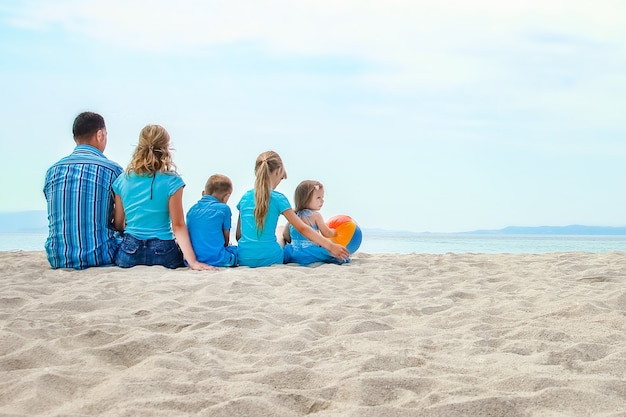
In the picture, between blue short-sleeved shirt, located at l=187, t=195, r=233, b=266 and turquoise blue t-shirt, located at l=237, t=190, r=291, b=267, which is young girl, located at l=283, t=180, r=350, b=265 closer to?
turquoise blue t-shirt, located at l=237, t=190, r=291, b=267

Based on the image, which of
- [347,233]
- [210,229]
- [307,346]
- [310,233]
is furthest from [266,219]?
[307,346]

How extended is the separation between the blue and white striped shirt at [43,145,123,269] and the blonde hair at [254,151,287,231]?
4.59 feet

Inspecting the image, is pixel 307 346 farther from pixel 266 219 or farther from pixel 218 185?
pixel 218 185

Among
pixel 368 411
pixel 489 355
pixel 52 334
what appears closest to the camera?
pixel 368 411

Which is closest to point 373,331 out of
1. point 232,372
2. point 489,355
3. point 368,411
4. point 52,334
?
point 489,355

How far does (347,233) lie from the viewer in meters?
6.94

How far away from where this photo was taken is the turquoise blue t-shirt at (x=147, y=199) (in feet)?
19.6

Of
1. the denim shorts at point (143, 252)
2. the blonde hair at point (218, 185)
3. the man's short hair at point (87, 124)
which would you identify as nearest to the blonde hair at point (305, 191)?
the blonde hair at point (218, 185)

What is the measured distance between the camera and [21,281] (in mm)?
5117

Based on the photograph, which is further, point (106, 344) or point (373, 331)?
point (373, 331)

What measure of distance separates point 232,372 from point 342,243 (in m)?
4.26

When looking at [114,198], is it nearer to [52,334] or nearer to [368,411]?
[52,334]

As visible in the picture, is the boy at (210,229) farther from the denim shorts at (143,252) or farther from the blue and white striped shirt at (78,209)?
the blue and white striped shirt at (78,209)

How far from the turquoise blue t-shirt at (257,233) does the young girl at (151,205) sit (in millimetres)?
557
